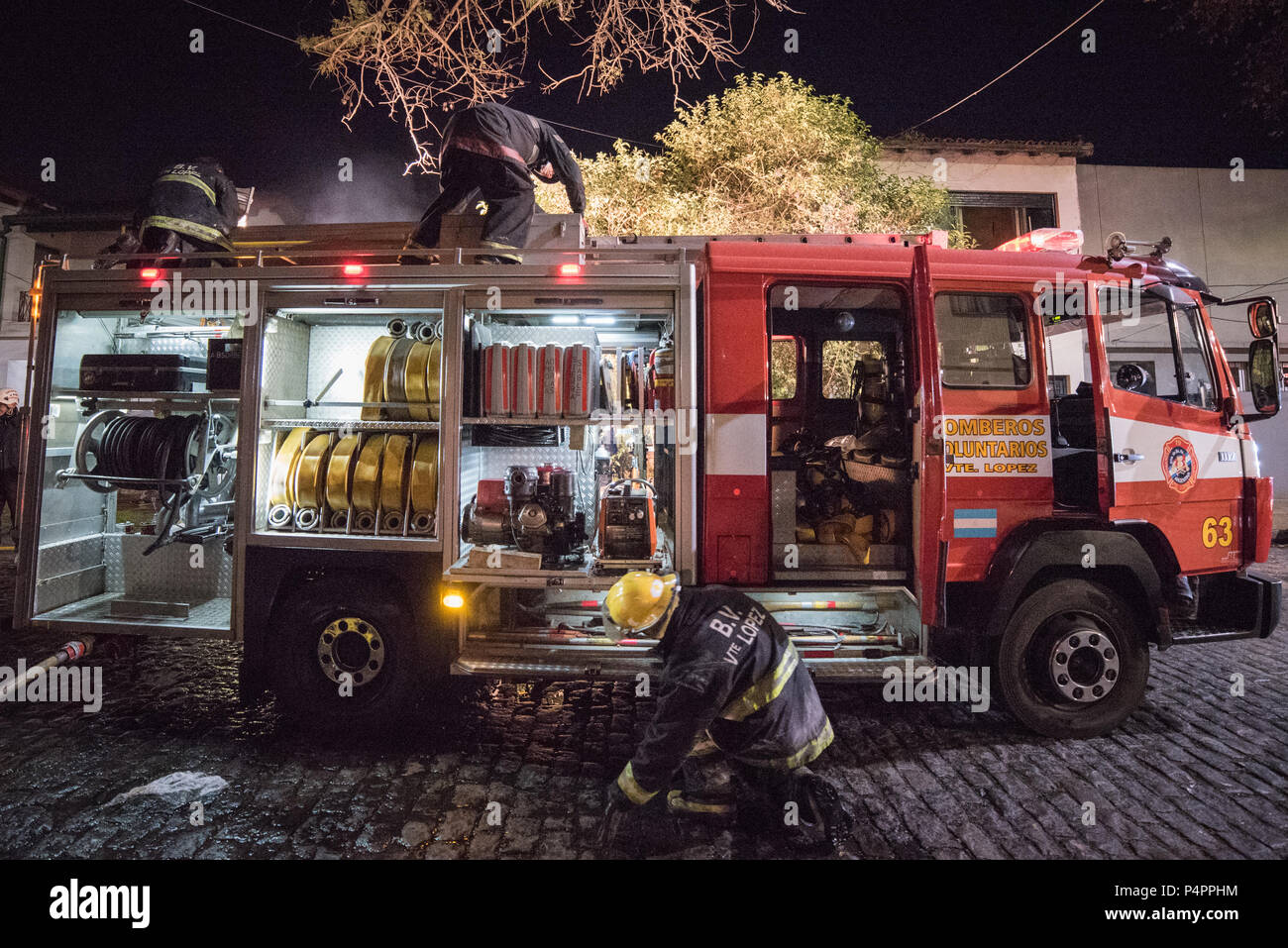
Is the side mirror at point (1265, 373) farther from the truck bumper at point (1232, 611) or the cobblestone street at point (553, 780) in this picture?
the cobblestone street at point (553, 780)

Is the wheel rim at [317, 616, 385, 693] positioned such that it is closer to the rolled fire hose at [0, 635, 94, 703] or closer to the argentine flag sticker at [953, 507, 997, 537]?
the rolled fire hose at [0, 635, 94, 703]

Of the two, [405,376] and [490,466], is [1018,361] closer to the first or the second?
[490,466]

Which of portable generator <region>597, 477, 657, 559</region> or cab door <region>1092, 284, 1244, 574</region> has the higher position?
cab door <region>1092, 284, 1244, 574</region>

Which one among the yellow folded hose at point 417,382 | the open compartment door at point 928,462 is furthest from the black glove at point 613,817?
the yellow folded hose at point 417,382

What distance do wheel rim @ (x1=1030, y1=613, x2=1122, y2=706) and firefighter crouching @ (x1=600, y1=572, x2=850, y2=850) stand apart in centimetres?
177

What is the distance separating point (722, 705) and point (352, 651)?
2566mm

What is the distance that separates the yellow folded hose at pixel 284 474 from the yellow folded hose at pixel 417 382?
87 centimetres

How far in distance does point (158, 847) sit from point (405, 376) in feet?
9.33

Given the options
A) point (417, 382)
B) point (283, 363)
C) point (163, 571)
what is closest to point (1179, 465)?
point (417, 382)

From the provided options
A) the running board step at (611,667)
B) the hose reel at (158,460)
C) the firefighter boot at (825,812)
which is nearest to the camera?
the firefighter boot at (825,812)

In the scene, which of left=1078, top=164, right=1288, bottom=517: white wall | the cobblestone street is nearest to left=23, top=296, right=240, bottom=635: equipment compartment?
the cobblestone street

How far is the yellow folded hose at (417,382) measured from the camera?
4250 millimetres

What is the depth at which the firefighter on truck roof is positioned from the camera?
4.53 m

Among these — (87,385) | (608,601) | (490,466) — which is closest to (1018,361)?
(608,601)
